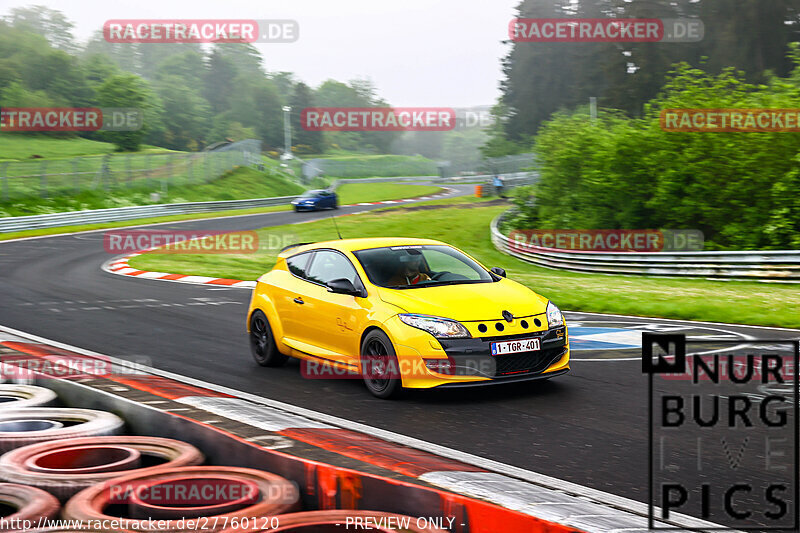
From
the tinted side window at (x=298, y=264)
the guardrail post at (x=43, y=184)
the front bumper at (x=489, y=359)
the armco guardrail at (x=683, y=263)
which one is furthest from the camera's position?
the guardrail post at (x=43, y=184)

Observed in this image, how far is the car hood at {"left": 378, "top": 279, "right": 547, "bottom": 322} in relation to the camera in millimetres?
7953

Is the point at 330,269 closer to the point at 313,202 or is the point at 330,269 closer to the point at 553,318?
the point at 553,318

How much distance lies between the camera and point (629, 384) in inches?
334

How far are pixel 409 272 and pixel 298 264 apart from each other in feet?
5.06

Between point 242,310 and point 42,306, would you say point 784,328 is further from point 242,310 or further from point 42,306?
point 42,306

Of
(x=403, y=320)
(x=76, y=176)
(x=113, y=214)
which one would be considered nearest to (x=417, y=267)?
(x=403, y=320)

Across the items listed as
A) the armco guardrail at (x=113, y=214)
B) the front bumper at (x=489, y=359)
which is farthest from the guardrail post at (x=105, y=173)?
the front bumper at (x=489, y=359)

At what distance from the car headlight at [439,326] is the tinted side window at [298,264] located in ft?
6.96

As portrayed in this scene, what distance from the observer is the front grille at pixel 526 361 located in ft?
25.7

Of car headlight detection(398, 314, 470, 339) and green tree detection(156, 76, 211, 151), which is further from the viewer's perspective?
green tree detection(156, 76, 211, 151)

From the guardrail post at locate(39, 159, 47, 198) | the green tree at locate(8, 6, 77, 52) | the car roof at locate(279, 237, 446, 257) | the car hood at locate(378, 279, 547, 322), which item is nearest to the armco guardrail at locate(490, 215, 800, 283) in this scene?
the car roof at locate(279, 237, 446, 257)

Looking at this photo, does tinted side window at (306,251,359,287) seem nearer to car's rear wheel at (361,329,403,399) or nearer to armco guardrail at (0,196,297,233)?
car's rear wheel at (361,329,403,399)

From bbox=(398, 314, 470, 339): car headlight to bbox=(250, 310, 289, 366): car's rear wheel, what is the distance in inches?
94.9

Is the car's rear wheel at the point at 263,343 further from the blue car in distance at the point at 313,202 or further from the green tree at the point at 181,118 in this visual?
the green tree at the point at 181,118
